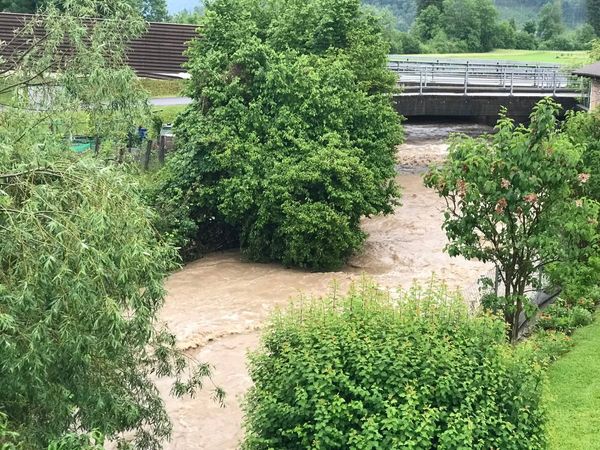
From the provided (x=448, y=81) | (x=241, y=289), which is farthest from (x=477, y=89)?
(x=241, y=289)

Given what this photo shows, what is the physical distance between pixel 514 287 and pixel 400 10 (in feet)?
380

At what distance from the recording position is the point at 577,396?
10195 mm

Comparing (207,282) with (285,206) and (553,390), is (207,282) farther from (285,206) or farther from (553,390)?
(553,390)

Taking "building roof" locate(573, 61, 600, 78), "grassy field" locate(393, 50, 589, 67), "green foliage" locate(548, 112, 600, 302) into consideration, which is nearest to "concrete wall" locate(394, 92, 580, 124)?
"building roof" locate(573, 61, 600, 78)

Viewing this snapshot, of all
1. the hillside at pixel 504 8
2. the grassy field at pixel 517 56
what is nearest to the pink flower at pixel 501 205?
the grassy field at pixel 517 56

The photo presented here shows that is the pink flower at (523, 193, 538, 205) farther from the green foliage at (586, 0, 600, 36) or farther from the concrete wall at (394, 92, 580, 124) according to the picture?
the green foliage at (586, 0, 600, 36)

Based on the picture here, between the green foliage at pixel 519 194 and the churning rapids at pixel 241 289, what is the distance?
6.37ft

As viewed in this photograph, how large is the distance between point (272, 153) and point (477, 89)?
704 inches

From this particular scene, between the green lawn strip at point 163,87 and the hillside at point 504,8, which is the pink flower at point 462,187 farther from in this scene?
the hillside at point 504,8

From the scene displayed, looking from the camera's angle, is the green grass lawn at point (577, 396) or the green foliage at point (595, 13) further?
the green foliage at point (595, 13)

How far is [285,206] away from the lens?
19.7 meters

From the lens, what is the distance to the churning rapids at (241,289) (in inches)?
484

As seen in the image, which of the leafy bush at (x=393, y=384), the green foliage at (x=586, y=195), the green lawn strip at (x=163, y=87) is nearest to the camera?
the leafy bush at (x=393, y=384)

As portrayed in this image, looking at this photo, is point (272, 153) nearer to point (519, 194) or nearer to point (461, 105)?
point (519, 194)
